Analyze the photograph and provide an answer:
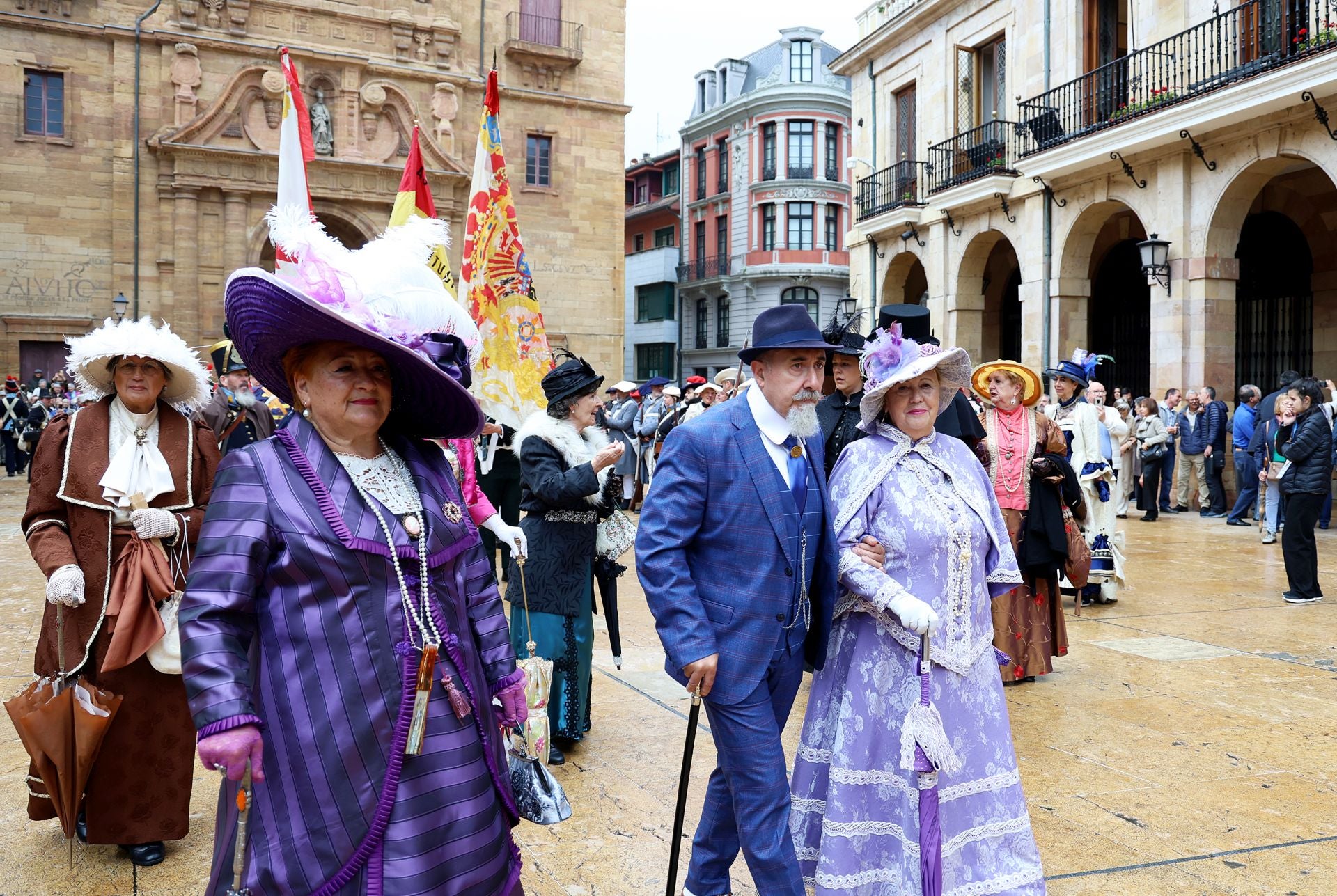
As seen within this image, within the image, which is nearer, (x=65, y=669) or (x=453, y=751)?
(x=453, y=751)

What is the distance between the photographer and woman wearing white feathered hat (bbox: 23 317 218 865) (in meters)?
3.74

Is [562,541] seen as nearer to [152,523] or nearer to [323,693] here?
[152,523]

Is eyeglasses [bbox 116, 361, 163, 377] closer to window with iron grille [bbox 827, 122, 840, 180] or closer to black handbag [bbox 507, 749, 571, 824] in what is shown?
black handbag [bbox 507, 749, 571, 824]

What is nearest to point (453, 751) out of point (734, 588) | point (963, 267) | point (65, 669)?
point (734, 588)

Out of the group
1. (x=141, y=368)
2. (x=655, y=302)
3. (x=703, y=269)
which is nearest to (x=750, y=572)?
(x=141, y=368)

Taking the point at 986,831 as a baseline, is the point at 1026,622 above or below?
above

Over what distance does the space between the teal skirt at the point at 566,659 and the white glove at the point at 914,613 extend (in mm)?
2025

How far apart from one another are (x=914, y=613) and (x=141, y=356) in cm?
295

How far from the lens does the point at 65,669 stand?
3777 mm

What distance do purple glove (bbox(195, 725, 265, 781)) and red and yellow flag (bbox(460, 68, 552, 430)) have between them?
11.4 feet

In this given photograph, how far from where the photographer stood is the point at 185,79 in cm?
Answer: 2423

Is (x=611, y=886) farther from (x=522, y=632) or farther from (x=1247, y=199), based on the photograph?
(x=1247, y=199)

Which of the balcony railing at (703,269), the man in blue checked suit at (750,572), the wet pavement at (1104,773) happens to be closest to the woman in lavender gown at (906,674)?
the man in blue checked suit at (750,572)

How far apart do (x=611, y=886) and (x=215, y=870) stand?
1503 mm
